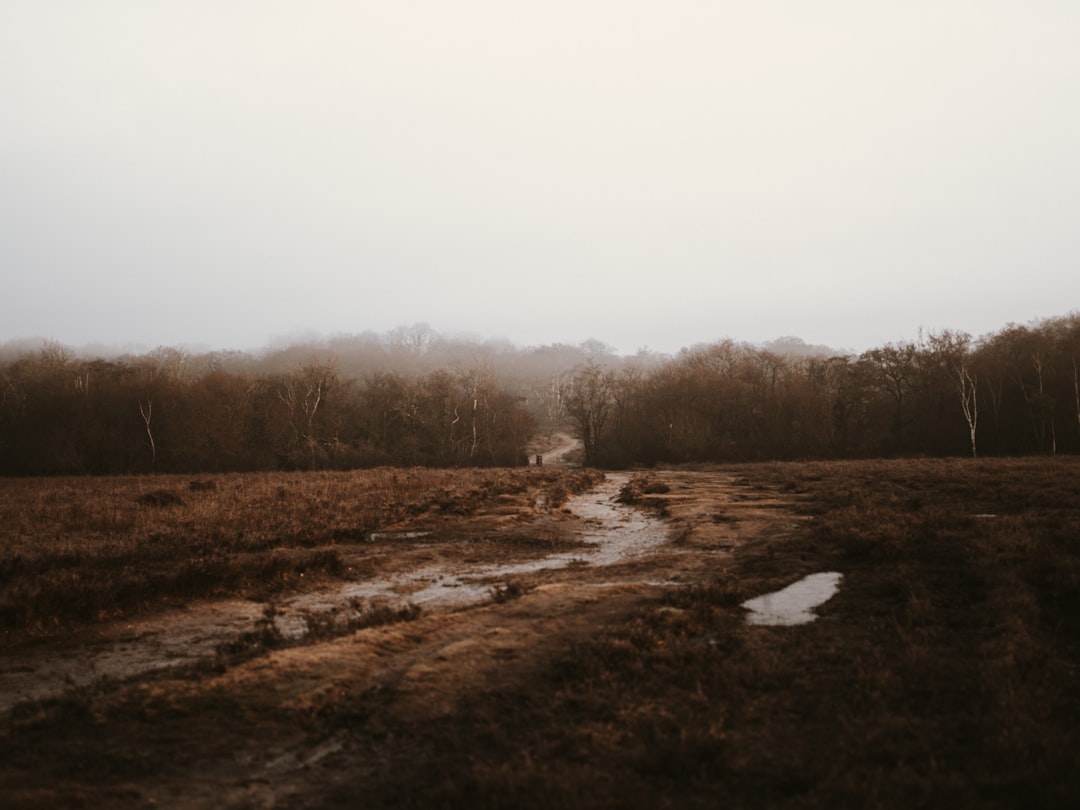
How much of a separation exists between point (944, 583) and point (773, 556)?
13.7 feet

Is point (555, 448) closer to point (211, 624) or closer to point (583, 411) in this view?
point (583, 411)

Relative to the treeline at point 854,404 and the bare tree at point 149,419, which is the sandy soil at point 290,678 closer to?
the bare tree at point 149,419

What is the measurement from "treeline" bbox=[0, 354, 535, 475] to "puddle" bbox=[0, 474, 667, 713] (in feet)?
160

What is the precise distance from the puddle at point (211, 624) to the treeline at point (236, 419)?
160 feet

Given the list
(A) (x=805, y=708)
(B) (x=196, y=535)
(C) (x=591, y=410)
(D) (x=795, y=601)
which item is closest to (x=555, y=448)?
(C) (x=591, y=410)

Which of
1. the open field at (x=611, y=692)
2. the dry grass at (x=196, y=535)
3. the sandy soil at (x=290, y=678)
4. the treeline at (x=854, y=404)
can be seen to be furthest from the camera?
the treeline at (x=854, y=404)

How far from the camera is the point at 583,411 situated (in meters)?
76.2

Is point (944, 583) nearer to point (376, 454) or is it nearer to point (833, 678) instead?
point (833, 678)

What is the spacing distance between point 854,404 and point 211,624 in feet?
221

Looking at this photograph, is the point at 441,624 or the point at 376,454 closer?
the point at 441,624

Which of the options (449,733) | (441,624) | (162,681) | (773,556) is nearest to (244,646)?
(162,681)

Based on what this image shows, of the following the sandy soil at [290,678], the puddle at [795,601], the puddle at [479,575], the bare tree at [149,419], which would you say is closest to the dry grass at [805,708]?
the puddle at [795,601]

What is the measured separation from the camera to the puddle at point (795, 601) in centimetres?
1074

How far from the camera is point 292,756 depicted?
6.71 metres
